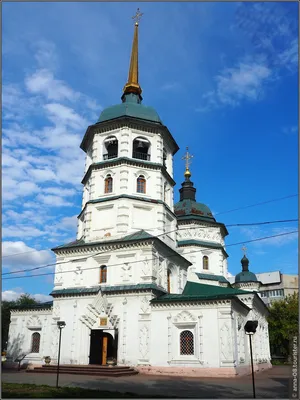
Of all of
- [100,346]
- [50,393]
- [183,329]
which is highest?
[183,329]

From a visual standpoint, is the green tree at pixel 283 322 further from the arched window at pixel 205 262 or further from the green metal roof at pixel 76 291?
the green metal roof at pixel 76 291

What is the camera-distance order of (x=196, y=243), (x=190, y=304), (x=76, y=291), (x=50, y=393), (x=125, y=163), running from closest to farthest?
(x=50, y=393), (x=190, y=304), (x=76, y=291), (x=125, y=163), (x=196, y=243)

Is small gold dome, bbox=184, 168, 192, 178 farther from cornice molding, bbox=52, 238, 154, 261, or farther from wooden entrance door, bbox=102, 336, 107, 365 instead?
wooden entrance door, bbox=102, 336, 107, 365

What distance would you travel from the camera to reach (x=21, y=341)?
27.9 meters

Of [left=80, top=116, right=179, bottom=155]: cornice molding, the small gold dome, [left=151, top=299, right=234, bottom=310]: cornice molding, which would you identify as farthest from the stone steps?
the small gold dome

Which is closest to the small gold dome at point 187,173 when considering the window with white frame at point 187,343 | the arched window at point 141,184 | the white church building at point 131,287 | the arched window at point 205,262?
the arched window at point 205,262

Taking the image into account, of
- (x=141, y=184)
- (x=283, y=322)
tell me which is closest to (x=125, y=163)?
(x=141, y=184)

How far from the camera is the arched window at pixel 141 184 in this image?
27817mm

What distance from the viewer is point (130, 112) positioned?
95.2 ft

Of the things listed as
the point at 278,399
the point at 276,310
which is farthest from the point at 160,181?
the point at 276,310

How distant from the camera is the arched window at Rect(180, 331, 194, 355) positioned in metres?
22.8

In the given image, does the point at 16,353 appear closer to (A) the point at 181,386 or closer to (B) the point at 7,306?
(A) the point at 181,386

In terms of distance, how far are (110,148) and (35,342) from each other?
1504 cm

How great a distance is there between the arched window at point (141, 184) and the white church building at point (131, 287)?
0.08 m
